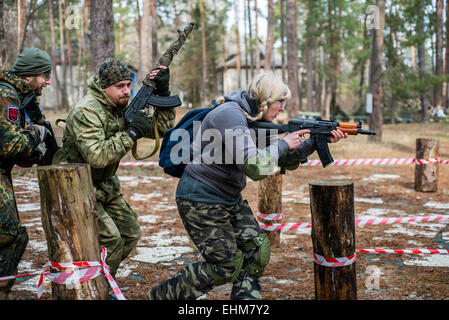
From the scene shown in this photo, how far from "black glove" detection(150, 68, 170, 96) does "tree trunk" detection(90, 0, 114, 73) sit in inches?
272

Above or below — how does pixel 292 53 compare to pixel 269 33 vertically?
below

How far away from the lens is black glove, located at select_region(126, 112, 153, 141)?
12.2 feet

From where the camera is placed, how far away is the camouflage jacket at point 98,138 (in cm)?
352

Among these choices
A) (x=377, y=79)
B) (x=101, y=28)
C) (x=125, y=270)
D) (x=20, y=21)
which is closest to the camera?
(x=125, y=270)

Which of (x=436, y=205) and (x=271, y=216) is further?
(x=436, y=205)

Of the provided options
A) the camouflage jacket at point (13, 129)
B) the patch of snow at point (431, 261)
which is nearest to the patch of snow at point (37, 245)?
the camouflage jacket at point (13, 129)

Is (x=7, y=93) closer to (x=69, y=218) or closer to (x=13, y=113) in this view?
(x=13, y=113)

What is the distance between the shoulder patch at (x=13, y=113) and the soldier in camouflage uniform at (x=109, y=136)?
1.49ft

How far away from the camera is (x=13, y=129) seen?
126 inches

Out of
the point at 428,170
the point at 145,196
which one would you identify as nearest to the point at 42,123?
the point at 145,196

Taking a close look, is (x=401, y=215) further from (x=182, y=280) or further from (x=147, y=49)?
(x=147, y=49)

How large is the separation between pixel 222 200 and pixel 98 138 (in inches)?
44.9

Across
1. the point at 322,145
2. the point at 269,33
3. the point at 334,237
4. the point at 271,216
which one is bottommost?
the point at 271,216

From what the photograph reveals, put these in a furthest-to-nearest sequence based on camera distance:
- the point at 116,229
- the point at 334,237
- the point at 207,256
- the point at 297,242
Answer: the point at 297,242 → the point at 116,229 → the point at 334,237 → the point at 207,256
